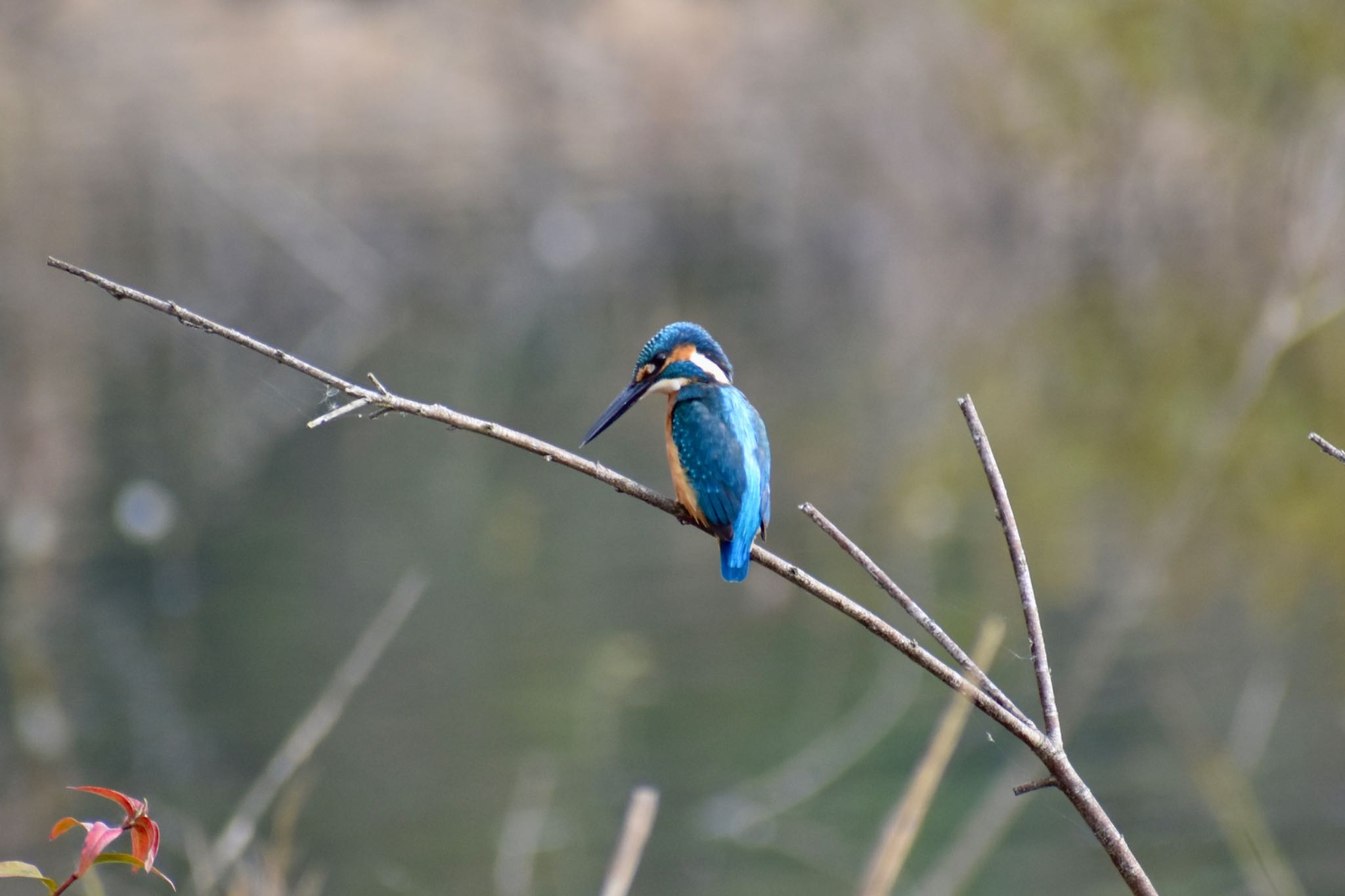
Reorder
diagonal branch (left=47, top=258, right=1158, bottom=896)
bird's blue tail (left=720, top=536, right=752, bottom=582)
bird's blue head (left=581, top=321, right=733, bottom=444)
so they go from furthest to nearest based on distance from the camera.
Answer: bird's blue head (left=581, top=321, right=733, bottom=444) → bird's blue tail (left=720, top=536, right=752, bottom=582) → diagonal branch (left=47, top=258, right=1158, bottom=896)

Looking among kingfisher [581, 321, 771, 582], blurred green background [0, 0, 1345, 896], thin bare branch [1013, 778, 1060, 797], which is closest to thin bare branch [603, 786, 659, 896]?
thin bare branch [1013, 778, 1060, 797]

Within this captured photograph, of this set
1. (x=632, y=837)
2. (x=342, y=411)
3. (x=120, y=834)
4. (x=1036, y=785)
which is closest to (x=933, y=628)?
(x=1036, y=785)

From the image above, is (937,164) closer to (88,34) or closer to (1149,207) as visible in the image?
(1149,207)

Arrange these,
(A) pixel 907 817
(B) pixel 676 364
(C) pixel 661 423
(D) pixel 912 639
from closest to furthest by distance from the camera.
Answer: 1. (A) pixel 907 817
2. (D) pixel 912 639
3. (B) pixel 676 364
4. (C) pixel 661 423

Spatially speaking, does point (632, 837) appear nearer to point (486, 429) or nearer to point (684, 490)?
point (486, 429)

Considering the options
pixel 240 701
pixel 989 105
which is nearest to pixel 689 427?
pixel 240 701

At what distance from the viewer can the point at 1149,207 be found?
65.8 feet

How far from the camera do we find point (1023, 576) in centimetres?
112

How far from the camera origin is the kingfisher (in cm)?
199

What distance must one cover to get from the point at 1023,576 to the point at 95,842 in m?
0.68

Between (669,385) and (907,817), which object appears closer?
(907,817)

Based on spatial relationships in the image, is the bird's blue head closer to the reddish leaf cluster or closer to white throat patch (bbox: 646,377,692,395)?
white throat patch (bbox: 646,377,692,395)

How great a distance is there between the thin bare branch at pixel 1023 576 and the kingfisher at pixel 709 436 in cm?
81

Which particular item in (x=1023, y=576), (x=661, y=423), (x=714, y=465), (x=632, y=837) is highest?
(x=661, y=423)
